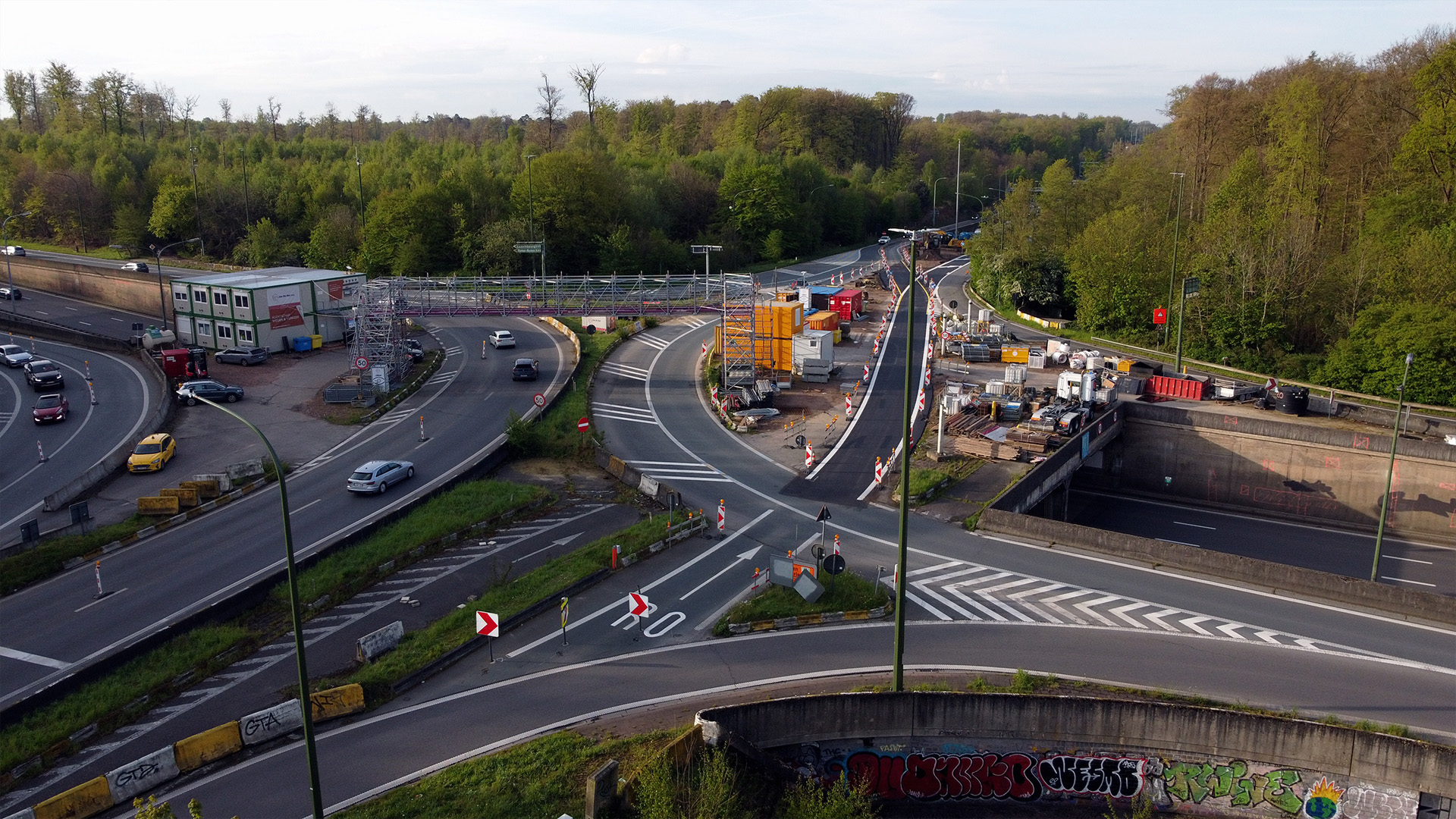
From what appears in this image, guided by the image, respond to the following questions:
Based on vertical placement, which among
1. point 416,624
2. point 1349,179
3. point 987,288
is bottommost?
point 416,624

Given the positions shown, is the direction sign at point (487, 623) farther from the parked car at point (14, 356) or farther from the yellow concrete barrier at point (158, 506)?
the parked car at point (14, 356)

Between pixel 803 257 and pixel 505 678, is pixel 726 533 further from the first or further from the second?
pixel 803 257

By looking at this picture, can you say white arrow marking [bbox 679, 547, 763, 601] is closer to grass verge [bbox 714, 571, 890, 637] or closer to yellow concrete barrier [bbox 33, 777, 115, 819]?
grass verge [bbox 714, 571, 890, 637]

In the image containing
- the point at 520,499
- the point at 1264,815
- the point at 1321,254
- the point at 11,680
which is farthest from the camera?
the point at 1321,254

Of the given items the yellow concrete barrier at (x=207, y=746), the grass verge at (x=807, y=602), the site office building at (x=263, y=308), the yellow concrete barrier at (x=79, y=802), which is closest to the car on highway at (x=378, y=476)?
the yellow concrete barrier at (x=207, y=746)

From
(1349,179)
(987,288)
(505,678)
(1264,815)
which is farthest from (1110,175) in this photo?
(505,678)

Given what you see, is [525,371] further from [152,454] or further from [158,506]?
[158,506]

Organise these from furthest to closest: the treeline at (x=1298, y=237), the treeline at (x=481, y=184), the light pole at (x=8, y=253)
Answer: the treeline at (x=481, y=184) < the light pole at (x=8, y=253) < the treeline at (x=1298, y=237)
